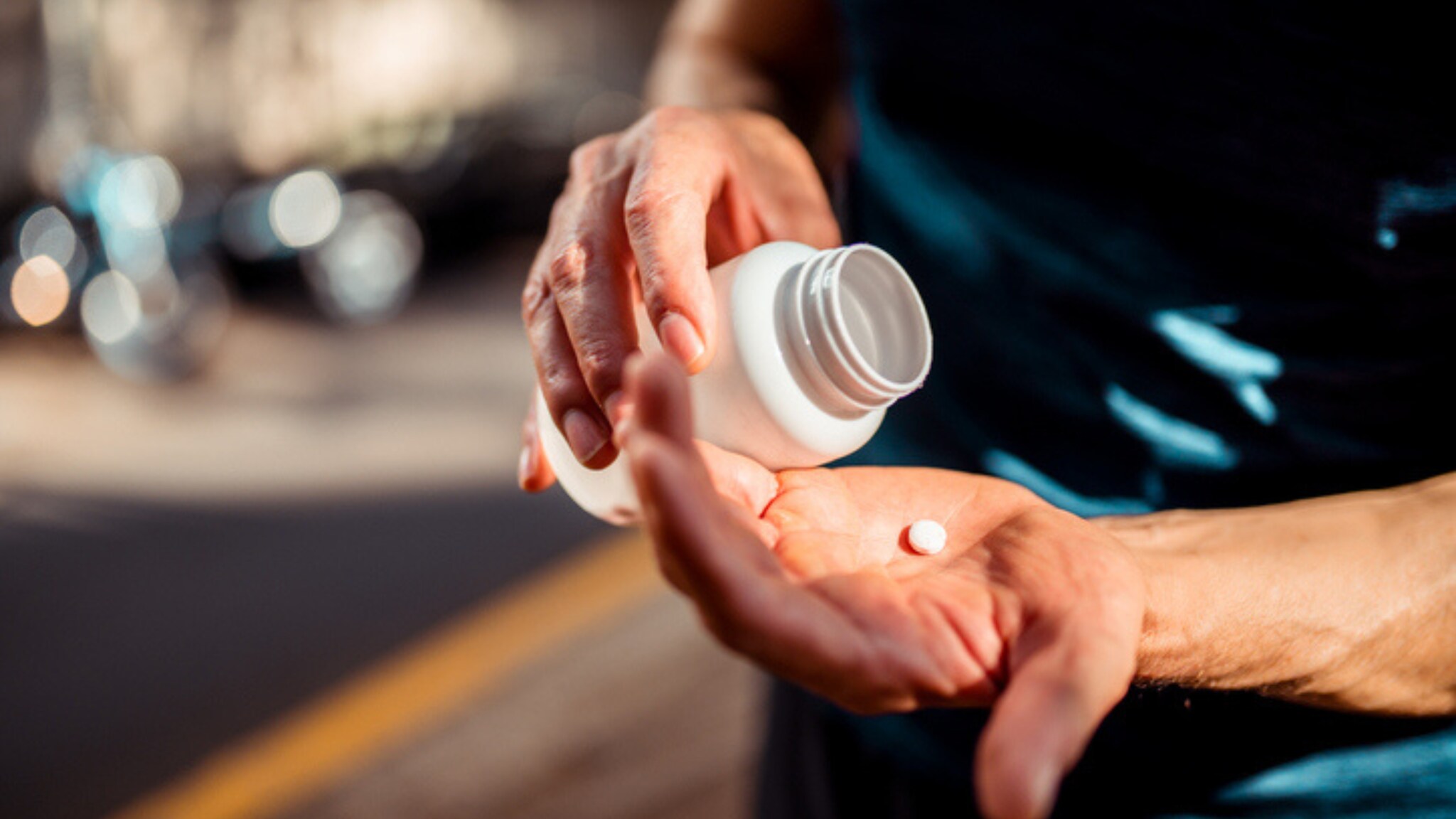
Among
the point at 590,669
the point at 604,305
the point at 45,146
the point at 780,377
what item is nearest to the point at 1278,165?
the point at 780,377

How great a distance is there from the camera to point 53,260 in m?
5.42

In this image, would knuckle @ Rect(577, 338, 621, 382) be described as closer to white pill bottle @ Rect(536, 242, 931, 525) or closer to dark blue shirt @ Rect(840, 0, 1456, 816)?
white pill bottle @ Rect(536, 242, 931, 525)

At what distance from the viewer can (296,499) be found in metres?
4.16

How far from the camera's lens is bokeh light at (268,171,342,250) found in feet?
21.2

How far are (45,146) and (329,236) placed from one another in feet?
5.85

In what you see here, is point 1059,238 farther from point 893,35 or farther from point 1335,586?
point 1335,586

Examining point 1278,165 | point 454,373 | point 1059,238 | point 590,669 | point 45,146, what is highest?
point 1278,165

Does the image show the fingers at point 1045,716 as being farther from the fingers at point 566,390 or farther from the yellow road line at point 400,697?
the yellow road line at point 400,697

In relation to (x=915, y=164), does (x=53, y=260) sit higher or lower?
lower

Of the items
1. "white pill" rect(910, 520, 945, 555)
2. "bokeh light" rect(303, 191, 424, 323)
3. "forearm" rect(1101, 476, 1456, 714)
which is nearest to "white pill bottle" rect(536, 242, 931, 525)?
"white pill" rect(910, 520, 945, 555)

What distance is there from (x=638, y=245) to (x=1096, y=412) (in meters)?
0.58

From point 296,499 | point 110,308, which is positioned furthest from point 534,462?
point 110,308

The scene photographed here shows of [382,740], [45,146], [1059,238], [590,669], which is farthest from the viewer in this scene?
[45,146]

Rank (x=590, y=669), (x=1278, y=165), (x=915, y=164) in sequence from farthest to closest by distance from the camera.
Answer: (x=590, y=669), (x=915, y=164), (x=1278, y=165)
